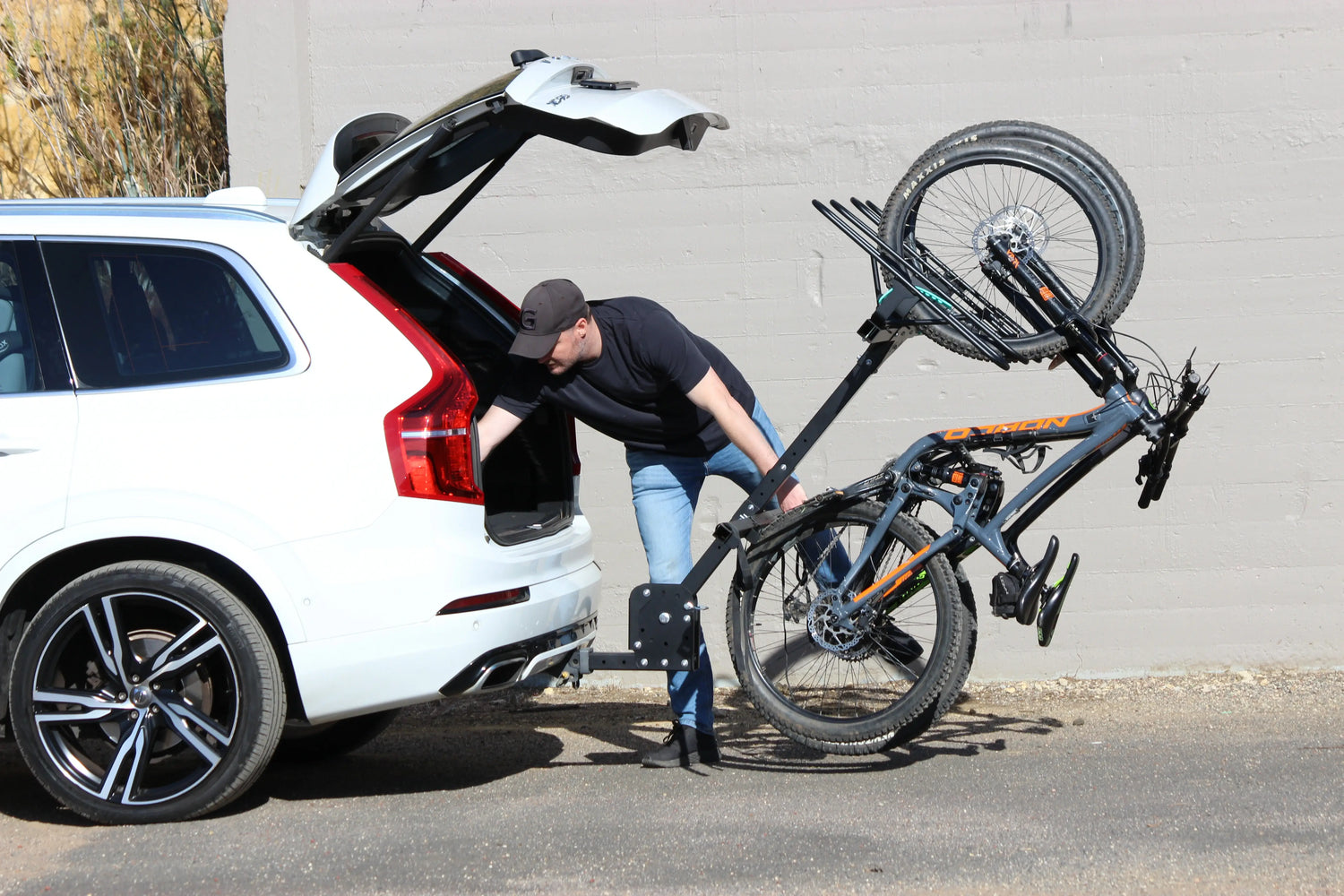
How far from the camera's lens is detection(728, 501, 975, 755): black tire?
4512 mm

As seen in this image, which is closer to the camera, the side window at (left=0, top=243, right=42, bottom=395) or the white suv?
the white suv

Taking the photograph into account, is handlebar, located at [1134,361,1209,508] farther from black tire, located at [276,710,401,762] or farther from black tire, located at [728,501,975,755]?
black tire, located at [276,710,401,762]

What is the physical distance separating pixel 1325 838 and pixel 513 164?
4.34 metres

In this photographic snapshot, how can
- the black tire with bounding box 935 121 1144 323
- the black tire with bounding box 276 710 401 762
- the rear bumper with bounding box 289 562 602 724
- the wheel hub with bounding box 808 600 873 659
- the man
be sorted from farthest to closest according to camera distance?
the black tire with bounding box 276 710 401 762
the wheel hub with bounding box 808 600 873 659
the man
the black tire with bounding box 935 121 1144 323
the rear bumper with bounding box 289 562 602 724

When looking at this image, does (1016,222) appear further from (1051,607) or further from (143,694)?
(143,694)

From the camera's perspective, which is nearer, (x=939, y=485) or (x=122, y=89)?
(x=939, y=485)

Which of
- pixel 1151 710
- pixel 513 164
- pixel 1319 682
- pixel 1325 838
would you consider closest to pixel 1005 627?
pixel 1151 710

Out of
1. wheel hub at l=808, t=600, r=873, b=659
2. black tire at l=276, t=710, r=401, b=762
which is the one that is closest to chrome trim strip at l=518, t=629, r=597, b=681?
wheel hub at l=808, t=600, r=873, b=659

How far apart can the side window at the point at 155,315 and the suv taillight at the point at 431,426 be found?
34cm

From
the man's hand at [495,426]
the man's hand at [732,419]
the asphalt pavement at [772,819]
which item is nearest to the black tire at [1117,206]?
the man's hand at [732,419]

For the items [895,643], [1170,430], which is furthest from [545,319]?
[1170,430]

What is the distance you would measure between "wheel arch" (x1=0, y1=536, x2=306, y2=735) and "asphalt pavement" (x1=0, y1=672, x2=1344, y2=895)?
0.51 meters

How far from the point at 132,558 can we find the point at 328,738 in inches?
52.0

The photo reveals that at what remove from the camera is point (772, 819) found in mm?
4266
